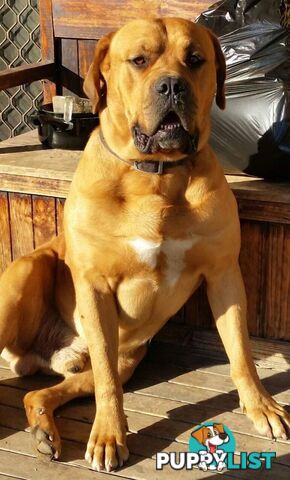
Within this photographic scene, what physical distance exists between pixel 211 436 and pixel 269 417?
215 mm

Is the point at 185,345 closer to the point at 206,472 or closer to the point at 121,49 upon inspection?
the point at 206,472

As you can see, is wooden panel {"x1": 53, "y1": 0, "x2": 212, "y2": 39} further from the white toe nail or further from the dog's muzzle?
the white toe nail

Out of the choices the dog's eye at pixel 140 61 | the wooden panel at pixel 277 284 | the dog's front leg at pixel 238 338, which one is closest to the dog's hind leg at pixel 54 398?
the dog's front leg at pixel 238 338

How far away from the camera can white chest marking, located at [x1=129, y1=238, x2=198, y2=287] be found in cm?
239

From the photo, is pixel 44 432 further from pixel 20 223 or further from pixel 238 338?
pixel 20 223

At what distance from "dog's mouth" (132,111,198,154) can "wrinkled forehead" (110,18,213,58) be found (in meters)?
0.25

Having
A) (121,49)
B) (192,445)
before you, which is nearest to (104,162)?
(121,49)

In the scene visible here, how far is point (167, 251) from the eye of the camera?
2.43 meters

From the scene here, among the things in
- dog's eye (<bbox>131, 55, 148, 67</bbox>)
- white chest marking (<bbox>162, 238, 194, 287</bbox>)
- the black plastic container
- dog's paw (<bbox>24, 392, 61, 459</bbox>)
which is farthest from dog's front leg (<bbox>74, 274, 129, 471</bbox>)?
the black plastic container

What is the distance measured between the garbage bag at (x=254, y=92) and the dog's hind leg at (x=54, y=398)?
0.89 metres

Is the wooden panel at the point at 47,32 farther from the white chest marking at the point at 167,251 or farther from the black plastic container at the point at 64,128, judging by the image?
the white chest marking at the point at 167,251

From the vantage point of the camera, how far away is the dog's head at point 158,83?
2.22 m

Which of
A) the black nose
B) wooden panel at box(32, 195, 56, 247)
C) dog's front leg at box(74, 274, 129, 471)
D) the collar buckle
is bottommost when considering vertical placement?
dog's front leg at box(74, 274, 129, 471)

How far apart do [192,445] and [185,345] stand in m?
0.72
